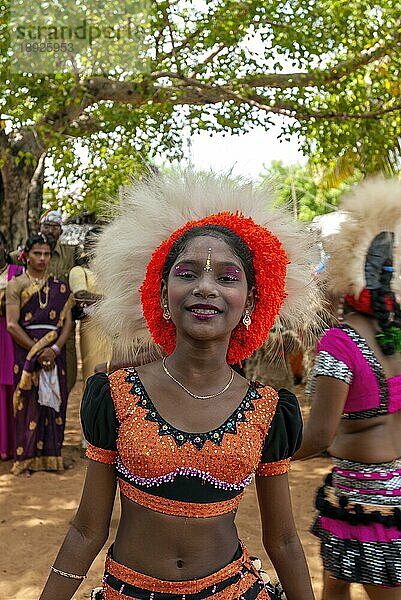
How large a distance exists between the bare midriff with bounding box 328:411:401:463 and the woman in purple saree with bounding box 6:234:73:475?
3.92 meters

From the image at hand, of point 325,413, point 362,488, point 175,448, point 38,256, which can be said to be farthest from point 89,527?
point 38,256

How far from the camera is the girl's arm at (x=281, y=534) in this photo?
1939mm

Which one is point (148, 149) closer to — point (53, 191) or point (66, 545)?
point (53, 191)

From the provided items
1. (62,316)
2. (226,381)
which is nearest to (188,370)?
(226,381)

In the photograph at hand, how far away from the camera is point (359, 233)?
2779 mm

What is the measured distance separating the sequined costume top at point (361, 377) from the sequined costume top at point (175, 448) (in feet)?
2.05

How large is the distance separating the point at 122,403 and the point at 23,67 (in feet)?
21.8

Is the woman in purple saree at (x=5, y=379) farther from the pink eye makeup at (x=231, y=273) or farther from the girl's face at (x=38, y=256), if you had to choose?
A: the pink eye makeup at (x=231, y=273)

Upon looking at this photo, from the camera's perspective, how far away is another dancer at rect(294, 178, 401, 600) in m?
2.50

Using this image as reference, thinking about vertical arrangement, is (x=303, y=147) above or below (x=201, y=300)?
above

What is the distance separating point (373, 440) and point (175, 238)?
1123 millimetres

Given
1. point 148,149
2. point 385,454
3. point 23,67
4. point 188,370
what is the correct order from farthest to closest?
1. point 148,149
2. point 23,67
3. point 385,454
4. point 188,370

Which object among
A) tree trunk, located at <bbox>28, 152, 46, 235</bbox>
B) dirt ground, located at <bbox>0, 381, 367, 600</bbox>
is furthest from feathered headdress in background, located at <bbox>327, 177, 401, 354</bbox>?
tree trunk, located at <bbox>28, 152, 46, 235</bbox>

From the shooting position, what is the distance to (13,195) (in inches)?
373
